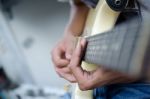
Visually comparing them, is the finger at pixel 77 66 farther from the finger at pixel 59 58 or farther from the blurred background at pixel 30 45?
the blurred background at pixel 30 45

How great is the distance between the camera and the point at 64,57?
2.80 feet

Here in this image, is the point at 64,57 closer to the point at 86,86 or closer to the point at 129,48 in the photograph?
the point at 86,86

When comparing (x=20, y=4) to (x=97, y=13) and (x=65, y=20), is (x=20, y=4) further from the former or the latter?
(x=97, y=13)

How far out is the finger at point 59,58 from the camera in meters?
0.82

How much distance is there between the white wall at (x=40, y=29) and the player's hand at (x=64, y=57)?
2.21 feet

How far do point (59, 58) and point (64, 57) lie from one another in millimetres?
24

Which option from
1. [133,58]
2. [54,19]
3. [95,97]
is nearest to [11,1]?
[54,19]

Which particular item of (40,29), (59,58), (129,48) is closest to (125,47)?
(129,48)

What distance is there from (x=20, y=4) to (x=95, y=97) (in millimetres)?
1038

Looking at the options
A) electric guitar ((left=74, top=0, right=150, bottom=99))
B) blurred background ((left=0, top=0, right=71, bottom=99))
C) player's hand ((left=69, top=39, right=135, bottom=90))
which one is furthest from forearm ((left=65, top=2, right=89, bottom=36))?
blurred background ((left=0, top=0, right=71, bottom=99))

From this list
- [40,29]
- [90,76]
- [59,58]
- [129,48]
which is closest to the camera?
[129,48]

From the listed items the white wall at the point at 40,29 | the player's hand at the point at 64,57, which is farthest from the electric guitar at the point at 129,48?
the white wall at the point at 40,29

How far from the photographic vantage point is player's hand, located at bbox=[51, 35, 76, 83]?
2.62 ft

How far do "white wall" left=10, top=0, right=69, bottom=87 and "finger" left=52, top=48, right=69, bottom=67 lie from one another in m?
0.68
